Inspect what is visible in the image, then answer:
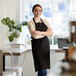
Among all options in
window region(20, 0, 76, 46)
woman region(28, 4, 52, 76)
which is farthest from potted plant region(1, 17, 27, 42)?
woman region(28, 4, 52, 76)

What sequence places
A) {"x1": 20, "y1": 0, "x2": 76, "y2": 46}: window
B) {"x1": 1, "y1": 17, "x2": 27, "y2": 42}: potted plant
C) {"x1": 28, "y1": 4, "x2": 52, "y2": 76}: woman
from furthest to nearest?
1. {"x1": 20, "y1": 0, "x2": 76, "y2": 46}: window
2. {"x1": 1, "y1": 17, "x2": 27, "y2": 42}: potted plant
3. {"x1": 28, "y1": 4, "x2": 52, "y2": 76}: woman

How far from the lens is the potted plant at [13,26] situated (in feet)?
16.7

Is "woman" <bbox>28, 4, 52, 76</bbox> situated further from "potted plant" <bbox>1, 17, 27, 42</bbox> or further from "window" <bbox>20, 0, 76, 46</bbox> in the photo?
"window" <bbox>20, 0, 76, 46</bbox>

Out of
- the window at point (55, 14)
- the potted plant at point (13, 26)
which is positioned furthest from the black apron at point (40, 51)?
the window at point (55, 14)

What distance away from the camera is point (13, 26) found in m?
5.15

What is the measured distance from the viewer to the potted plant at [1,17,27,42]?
510cm

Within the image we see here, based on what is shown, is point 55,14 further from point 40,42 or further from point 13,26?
point 40,42

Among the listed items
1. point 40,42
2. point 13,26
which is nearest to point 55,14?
point 13,26

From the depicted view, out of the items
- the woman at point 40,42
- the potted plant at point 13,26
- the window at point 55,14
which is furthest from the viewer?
the window at point 55,14

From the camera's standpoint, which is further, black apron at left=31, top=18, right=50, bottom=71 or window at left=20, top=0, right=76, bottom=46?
window at left=20, top=0, right=76, bottom=46

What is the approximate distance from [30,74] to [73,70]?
4.40 meters

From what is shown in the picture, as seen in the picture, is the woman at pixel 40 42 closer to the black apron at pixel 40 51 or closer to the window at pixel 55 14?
the black apron at pixel 40 51

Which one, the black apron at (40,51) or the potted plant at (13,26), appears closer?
the black apron at (40,51)

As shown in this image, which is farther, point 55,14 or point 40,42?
point 55,14
